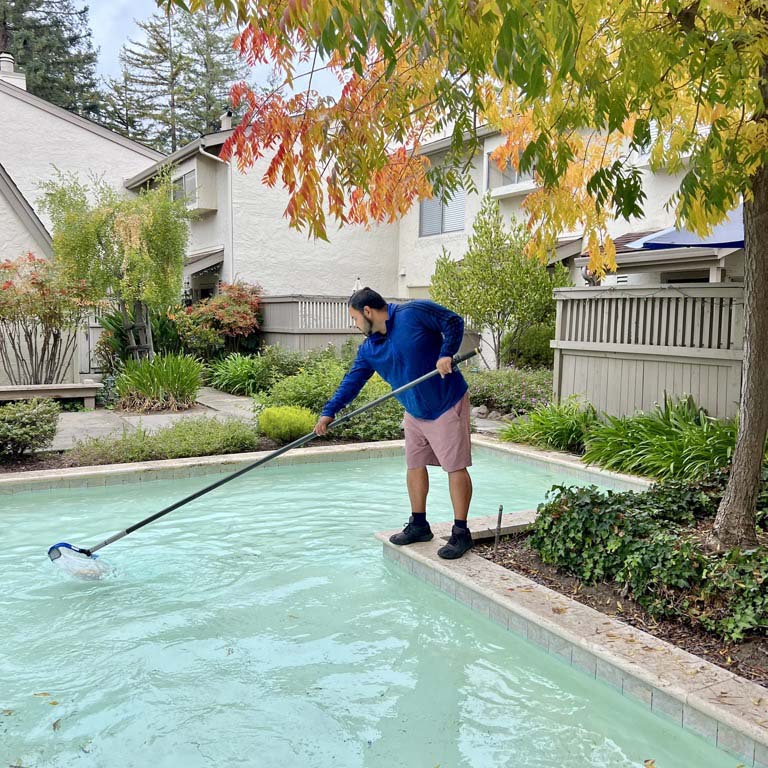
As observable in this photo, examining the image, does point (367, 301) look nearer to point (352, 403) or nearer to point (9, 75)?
point (352, 403)

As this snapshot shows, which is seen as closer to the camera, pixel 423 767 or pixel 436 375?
pixel 423 767

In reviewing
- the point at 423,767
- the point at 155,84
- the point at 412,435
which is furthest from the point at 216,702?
the point at 155,84

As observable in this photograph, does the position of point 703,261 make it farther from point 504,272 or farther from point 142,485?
point 142,485

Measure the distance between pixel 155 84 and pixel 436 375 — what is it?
3598 centimetres

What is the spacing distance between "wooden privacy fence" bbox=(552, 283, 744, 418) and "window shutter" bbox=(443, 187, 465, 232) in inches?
351

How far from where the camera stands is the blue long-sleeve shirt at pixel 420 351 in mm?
4527

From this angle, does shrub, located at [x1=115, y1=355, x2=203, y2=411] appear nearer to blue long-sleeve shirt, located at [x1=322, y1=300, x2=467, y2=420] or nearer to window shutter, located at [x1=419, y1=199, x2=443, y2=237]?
blue long-sleeve shirt, located at [x1=322, y1=300, x2=467, y2=420]

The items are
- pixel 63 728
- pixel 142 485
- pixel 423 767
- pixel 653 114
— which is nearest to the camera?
pixel 423 767

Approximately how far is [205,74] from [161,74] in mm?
2220

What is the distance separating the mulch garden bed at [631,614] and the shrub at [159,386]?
8.26 m

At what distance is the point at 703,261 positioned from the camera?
456 inches

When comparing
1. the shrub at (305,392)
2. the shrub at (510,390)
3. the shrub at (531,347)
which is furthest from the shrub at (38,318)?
the shrub at (531,347)

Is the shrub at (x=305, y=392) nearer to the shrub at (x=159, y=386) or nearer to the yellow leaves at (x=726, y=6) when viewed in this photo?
the shrub at (x=159, y=386)

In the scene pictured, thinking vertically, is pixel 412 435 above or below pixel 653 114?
below
